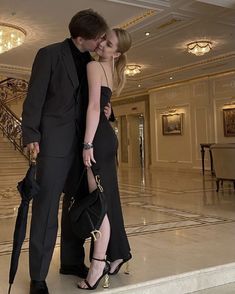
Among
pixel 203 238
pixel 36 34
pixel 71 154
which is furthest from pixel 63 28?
pixel 71 154

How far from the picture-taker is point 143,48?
9648 millimetres

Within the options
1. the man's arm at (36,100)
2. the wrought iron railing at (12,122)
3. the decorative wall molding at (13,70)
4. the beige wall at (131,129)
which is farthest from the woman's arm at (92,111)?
the beige wall at (131,129)

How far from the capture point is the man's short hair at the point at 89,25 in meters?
2.24

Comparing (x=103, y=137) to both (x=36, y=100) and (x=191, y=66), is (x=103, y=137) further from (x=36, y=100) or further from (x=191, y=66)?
(x=191, y=66)

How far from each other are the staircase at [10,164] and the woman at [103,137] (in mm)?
7190

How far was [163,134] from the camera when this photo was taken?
15375 millimetres

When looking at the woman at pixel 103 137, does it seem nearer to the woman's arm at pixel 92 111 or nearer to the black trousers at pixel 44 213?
the woman's arm at pixel 92 111

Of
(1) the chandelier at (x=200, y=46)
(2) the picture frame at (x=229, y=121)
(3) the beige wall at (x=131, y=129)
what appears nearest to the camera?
(1) the chandelier at (x=200, y=46)

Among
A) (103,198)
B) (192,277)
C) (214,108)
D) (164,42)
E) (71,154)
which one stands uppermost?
(164,42)

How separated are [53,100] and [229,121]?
10.9m

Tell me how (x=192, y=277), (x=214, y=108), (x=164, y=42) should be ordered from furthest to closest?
(x=214, y=108)
(x=164, y=42)
(x=192, y=277)

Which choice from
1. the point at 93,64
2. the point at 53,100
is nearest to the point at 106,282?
the point at 53,100

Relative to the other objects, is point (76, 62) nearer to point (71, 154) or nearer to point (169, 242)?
point (71, 154)

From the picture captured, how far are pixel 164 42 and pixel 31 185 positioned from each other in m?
7.67
